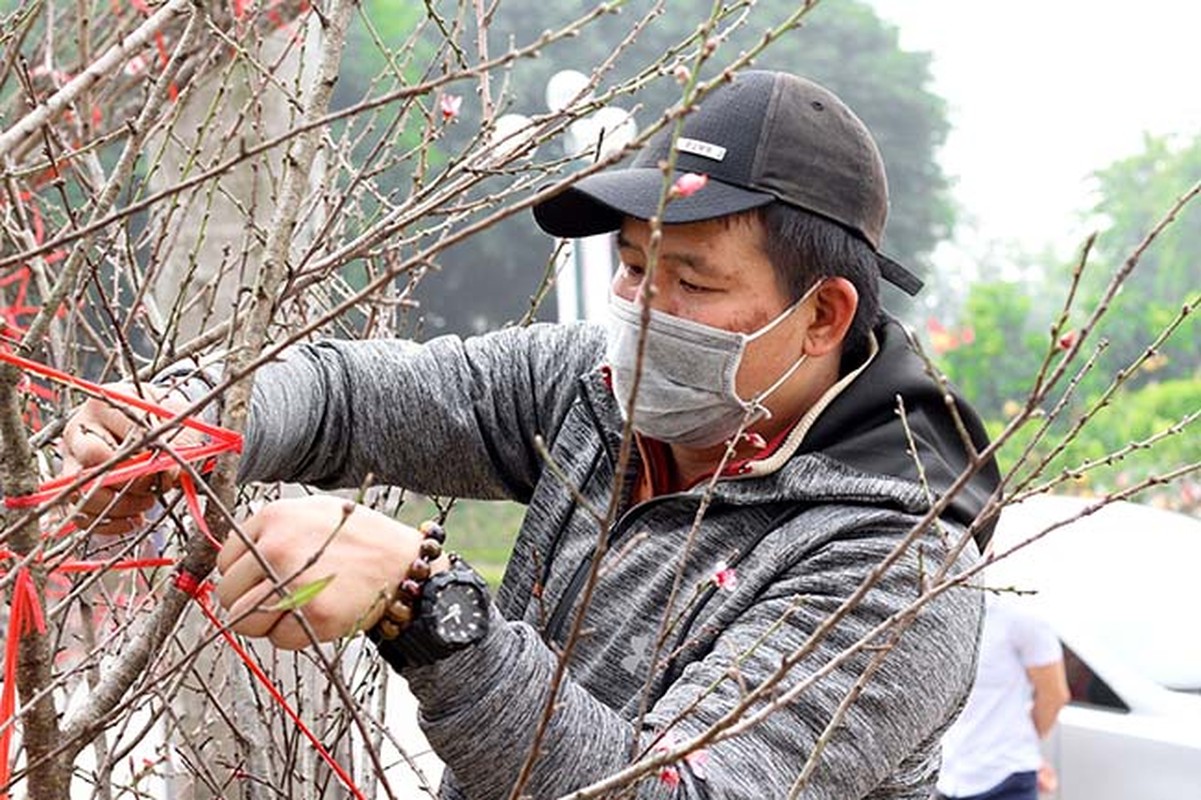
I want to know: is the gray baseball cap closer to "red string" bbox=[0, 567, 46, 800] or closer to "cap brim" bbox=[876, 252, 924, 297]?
"cap brim" bbox=[876, 252, 924, 297]

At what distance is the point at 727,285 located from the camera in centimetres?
199

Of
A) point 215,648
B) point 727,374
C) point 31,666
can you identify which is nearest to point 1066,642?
point 215,648

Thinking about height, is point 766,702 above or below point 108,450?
below

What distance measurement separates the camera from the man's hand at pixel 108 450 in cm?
161

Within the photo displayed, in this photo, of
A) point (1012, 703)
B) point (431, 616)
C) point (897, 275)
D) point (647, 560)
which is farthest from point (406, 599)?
point (1012, 703)

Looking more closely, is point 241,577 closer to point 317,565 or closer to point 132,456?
point 317,565

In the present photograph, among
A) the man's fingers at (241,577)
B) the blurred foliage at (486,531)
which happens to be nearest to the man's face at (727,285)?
the man's fingers at (241,577)

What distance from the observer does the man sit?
1.54 metres

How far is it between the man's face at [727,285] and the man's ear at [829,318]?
0.02m

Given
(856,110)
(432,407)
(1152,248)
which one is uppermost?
(856,110)

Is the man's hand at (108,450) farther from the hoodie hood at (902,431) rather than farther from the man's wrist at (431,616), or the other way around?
the hoodie hood at (902,431)

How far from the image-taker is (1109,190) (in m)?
34.4

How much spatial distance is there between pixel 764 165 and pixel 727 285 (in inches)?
6.0

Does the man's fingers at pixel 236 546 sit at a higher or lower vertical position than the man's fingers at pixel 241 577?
higher
